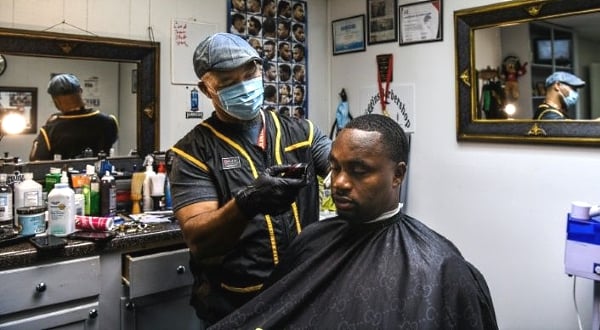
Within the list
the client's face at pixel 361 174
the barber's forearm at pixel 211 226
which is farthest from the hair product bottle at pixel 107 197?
the client's face at pixel 361 174

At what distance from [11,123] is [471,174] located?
2240 mm

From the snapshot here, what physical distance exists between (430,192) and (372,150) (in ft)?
5.46

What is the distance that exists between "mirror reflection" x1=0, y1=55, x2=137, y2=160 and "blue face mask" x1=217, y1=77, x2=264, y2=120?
113cm

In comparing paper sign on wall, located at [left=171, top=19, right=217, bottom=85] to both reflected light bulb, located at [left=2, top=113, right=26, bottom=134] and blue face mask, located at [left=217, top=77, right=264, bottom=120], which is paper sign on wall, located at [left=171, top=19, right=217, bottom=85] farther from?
blue face mask, located at [left=217, top=77, right=264, bottom=120]

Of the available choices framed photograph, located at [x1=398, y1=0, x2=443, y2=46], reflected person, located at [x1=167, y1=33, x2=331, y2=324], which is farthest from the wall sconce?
framed photograph, located at [x1=398, y1=0, x2=443, y2=46]

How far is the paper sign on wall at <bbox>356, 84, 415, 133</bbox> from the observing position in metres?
2.72

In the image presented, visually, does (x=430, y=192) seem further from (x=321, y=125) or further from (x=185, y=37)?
(x=185, y=37)

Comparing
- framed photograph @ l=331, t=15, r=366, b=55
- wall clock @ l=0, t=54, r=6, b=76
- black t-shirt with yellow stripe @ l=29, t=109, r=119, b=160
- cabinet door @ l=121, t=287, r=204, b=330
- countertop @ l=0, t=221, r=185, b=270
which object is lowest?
cabinet door @ l=121, t=287, r=204, b=330

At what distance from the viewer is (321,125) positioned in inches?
129

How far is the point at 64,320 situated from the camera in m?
1.70

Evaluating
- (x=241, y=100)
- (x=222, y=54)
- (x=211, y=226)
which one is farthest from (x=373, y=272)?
(x=222, y=54)

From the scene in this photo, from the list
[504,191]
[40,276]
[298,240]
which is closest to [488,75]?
[504,191]

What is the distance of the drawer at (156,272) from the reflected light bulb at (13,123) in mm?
818

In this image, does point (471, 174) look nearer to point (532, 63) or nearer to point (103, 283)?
point (532, 63)
